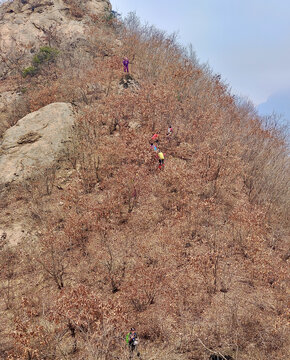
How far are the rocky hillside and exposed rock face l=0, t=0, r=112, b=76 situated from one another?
15.7 feet

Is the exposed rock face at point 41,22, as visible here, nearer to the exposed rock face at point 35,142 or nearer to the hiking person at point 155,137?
the exposed rock face at point 35,142

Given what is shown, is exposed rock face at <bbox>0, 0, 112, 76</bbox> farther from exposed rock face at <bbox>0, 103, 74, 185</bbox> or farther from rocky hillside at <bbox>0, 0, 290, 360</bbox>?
exposed rock face at <bbox>0, 103, 74, 185</bbox>

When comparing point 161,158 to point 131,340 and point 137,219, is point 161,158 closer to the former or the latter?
point 137,219

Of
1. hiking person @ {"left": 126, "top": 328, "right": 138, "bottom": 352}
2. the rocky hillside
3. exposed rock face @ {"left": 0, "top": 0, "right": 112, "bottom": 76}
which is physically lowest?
hiking person @ {"left": 126, "top": 328, "right": 138, "bottom": 352}

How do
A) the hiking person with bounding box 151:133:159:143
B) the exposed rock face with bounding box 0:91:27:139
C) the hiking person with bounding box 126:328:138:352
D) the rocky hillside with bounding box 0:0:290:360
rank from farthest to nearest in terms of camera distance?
1. the exposed rock face with bounding box 0:91:27:139
2. the hiking person with bounding box 151:133:159:143
3. the rocky hillside with bounding box 0:0:290:360
4. the hiking person with bounding box 126:328:138:352

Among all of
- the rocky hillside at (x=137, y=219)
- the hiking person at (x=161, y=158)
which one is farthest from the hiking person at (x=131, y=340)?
the hiking person at (x=161, y=158)

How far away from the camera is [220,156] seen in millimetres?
12539

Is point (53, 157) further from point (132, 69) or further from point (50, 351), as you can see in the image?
point (132, 69)

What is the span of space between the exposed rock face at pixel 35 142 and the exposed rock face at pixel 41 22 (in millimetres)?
13439

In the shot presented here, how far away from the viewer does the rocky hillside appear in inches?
219

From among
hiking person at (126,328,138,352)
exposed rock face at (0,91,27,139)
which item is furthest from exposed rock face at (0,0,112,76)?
hiking person at (126,328,138,352)

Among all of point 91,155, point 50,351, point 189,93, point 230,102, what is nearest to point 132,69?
point 189,93

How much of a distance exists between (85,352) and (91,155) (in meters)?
9.25

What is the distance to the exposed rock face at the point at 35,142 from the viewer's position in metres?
11.3
